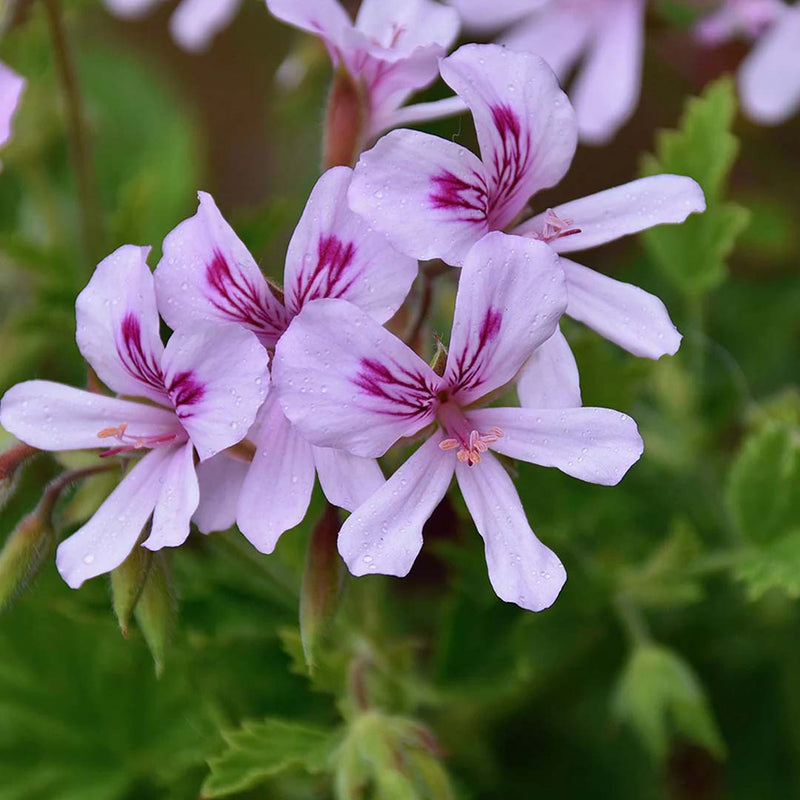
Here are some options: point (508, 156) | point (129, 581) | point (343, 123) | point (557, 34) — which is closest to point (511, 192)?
point (508, 156)

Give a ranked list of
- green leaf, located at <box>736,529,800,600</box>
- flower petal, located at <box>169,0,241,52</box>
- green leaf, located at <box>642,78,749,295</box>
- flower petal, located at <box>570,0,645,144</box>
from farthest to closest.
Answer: flower petal, located at <box>570,0,645,144</box> → flower petal, located at <box>169,0,241,52</box> → green leaf, located at <box>642,78,749,295</box> → green leaf, located at <box>736,529,800,600</box>

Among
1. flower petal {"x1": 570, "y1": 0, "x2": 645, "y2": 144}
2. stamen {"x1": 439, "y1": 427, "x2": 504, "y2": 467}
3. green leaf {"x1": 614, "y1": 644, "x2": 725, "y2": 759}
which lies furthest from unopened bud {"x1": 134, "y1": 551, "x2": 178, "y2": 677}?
flower petal {"x1": 570, "y1": 0, "x2": 645, "y2": 144}

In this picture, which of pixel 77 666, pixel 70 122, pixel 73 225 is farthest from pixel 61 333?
pixel 73 225

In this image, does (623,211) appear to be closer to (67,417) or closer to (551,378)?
(551,378)

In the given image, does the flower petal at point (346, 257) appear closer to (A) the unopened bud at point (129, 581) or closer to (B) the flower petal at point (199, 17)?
(A) the unopened bud at point (129, 581)

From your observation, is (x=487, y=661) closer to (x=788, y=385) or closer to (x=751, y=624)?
(x=751, y=624)

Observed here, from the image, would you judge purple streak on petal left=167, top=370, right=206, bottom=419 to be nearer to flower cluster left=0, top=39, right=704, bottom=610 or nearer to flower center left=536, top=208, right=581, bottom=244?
flower cluster left=0, top=39, right=704, bottom=610
